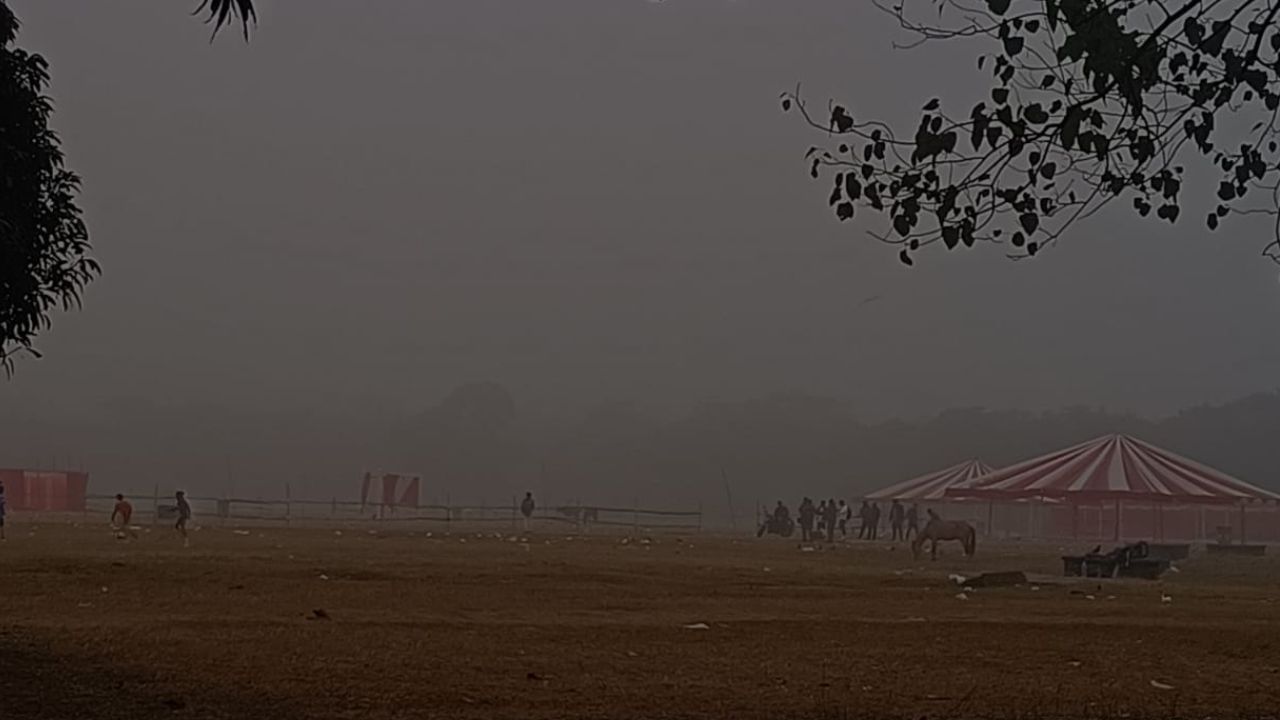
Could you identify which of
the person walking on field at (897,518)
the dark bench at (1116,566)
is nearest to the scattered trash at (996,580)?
the dark bench at (1116,566)

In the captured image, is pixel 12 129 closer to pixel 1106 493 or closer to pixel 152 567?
pixel 152 567

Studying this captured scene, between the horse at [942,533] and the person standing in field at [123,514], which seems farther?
the horse at [942,533]

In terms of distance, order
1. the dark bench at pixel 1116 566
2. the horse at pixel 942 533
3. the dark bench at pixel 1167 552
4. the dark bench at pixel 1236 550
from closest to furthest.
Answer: the dark bench at pixel 1116 566 → the dark bench at pixel 1167 552 → the horse at pixel 942 533 → the dark bench at pixel 1236 550

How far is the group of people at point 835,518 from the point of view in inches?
2210

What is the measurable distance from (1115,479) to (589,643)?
32.2 m

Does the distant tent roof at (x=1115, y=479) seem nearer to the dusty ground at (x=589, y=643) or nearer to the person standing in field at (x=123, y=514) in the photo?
the dusty ground at (x=589, y=643)

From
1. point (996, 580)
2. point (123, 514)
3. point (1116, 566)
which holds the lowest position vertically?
point (996, 580)

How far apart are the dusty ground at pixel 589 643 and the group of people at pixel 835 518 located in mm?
26676

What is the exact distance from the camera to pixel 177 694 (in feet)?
37.0

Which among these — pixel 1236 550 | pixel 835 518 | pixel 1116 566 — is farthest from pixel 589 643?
pixel 835 518

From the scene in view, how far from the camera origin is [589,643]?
15680mm

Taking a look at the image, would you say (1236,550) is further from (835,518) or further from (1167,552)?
(835,518)

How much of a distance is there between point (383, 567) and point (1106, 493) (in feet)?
77.1

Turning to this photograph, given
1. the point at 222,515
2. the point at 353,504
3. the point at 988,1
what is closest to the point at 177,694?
the point at 988,1
